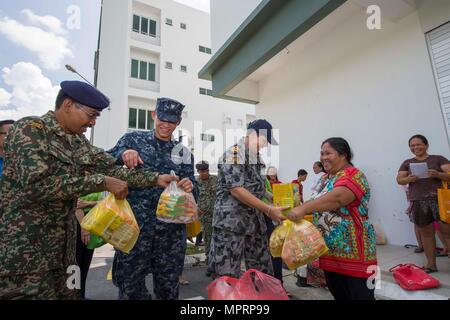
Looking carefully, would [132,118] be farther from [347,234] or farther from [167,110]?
[347,234]

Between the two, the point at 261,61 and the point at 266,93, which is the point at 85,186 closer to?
the point at 261,61

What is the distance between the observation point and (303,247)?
5.37ft

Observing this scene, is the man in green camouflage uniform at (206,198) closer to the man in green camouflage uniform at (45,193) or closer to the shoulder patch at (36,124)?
the man in green camouflage uniform at (45,193)

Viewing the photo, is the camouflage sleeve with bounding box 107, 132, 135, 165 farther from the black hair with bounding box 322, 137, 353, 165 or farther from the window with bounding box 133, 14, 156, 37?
the window with bounding box 133, 14, 156, 37

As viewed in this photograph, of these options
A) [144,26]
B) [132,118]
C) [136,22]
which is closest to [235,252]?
[132,118]

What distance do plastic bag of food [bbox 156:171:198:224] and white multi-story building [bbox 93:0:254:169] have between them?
45.3 ft

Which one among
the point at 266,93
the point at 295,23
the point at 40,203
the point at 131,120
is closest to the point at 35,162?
the point at 40,203

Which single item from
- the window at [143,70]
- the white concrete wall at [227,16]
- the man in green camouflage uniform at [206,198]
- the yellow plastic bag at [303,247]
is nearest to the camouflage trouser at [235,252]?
the yellow plastic bag at [303,247]

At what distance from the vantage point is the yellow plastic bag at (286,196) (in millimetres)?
1947

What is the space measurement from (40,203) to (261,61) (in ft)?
16.0

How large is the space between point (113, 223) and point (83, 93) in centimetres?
77

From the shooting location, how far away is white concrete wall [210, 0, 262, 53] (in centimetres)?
595

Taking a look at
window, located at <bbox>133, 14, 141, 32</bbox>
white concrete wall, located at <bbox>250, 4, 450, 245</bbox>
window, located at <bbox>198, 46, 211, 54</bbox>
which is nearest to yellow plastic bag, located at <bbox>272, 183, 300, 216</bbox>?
white concrete wall, located at <bbox>250, 4, 450, 245</bbox>

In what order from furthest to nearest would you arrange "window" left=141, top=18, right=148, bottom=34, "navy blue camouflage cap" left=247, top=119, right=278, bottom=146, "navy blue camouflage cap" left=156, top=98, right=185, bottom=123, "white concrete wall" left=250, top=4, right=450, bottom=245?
"window" left=141, top=18, right=148, bottom=34, "white concrete wall" left=250, top=4, right=450, bottom=245, "navy blue camouflage cap" left=247, top=119, right=278, bottom=146, "navy blue camouflage cap" left=156, top=98, right=185, bottom=123
